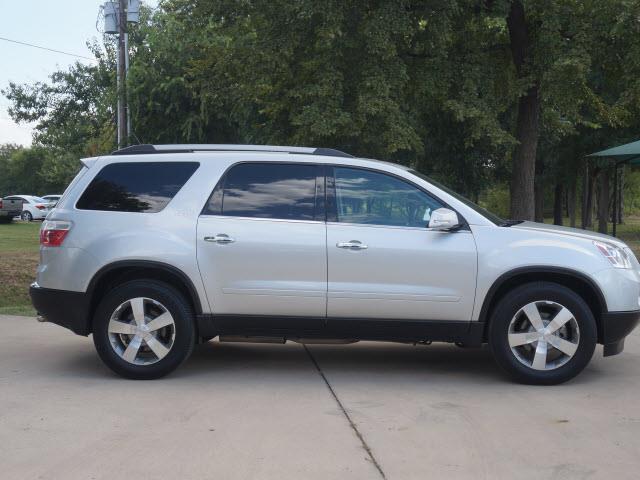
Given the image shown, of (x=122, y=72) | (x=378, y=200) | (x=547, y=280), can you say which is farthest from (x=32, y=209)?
(x=547, y=280)

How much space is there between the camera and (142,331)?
21.2 feet

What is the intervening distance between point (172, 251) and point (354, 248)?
1.44 m

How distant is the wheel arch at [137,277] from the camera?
6.46m

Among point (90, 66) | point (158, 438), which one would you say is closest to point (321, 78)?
point (158, 438)

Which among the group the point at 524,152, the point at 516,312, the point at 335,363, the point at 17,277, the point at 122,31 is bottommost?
the point at 335,363

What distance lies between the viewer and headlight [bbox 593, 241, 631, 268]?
654cm

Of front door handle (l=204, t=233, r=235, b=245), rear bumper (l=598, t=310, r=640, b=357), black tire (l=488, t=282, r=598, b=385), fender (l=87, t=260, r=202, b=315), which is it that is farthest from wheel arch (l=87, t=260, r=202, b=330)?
rear bumper (l=598, t=310, r=640, b=357)

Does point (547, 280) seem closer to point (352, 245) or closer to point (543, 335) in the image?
point (543, 335)

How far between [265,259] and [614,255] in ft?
9.22

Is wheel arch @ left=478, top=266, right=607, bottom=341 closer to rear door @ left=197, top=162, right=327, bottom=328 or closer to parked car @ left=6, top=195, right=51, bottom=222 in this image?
rear door @ left=197, top=162, right=327, bottom=328

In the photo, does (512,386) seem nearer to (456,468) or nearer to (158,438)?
(456,468)

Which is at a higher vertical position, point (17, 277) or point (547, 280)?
point (547, 280)

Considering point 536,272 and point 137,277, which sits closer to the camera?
point 536,272

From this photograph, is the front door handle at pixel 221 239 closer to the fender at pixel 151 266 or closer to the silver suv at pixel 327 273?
the silver suv at pixel 327 273
